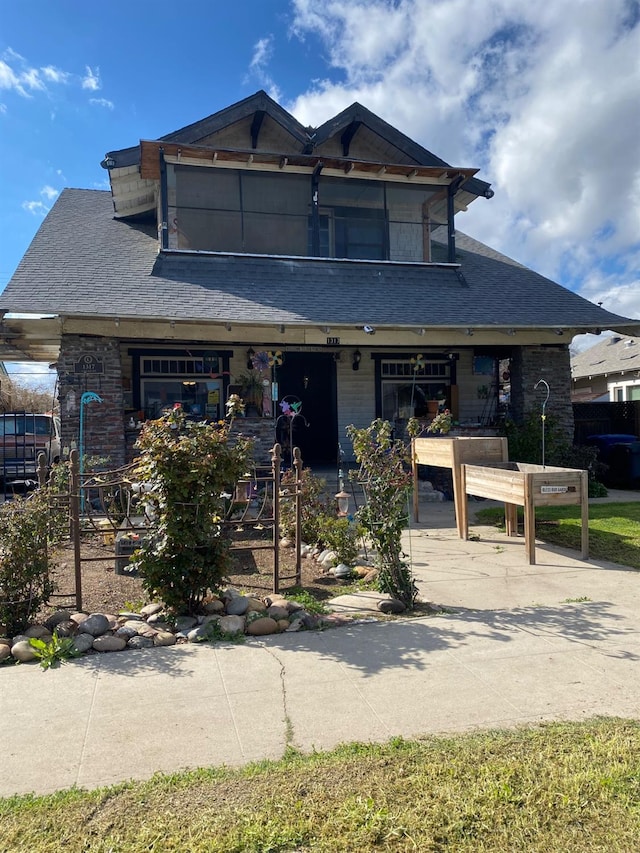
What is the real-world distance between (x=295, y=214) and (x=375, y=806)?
41.7 feet

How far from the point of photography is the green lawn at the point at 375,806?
7.61ft

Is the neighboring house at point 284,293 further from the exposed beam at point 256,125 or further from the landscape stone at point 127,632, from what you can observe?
the landscape stone at point 127,632

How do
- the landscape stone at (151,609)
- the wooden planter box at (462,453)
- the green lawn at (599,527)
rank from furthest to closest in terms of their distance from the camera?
the wooden planter box at (462,453) → the green lawn at (599,527) → the landscape stone at (151,609)

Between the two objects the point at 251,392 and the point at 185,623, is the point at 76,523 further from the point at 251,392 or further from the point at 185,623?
the point at 251,392

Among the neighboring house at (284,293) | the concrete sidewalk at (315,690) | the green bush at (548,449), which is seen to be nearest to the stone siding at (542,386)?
the neighboring house at (284,293)

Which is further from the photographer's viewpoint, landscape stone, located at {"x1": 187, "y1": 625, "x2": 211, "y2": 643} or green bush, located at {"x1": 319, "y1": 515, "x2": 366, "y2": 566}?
green bush, located at {"x1": 319, "y1": 515, "x2": 366, "y2": 566}

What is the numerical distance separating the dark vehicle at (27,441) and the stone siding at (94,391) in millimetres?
2192

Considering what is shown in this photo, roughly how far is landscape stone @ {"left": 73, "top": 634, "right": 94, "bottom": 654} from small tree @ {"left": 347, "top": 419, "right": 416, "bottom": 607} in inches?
92.2

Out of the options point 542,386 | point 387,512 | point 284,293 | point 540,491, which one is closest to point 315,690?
point 387,512

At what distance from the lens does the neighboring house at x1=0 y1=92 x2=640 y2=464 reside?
10836 millimetres

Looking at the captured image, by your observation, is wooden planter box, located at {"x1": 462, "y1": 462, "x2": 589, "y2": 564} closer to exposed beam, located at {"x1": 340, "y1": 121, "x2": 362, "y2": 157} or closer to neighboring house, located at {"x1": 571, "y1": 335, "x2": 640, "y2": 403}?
exposed beam, located at {"x1": 340, "y1": 121, "x2": 362, "y2": 157}

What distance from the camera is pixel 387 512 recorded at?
5.24m

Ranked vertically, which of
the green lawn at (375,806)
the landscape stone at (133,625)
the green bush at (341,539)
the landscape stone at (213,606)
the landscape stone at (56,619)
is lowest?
the green lawn at (375,806)

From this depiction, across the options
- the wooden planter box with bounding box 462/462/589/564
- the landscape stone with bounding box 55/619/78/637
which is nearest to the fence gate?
the landscape stone with bounding box 55/619/78/637
